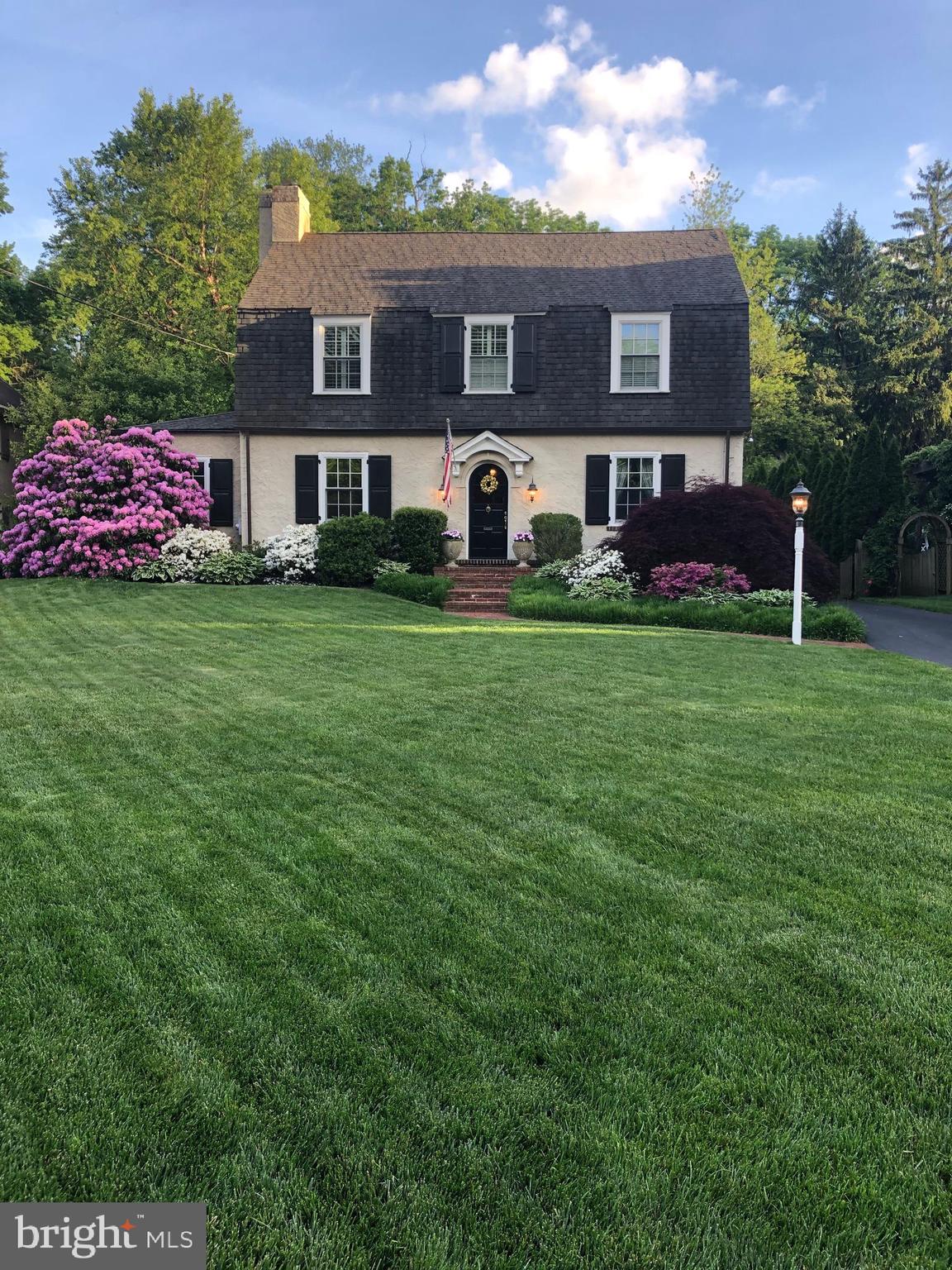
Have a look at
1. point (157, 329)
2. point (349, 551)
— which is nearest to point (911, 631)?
point (349, 551)

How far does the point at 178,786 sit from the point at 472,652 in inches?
193

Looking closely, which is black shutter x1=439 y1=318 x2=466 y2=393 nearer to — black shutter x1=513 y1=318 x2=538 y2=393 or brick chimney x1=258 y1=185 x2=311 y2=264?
black shutter x1=513 y1=318 x2=538 y2=393

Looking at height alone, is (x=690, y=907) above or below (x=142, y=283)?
below

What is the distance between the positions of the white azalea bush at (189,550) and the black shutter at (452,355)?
602 cm

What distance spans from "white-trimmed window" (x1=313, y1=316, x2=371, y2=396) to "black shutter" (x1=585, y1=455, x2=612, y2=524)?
5.27 meters

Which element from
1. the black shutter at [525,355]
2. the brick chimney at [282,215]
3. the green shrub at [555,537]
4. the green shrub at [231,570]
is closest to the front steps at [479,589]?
the green shrub at [555,537]

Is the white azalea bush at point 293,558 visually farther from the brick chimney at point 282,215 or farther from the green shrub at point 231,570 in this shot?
the brick chimney at point 282,215

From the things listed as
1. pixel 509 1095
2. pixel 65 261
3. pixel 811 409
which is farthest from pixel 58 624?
pixel 811 409

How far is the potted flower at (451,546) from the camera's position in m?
17.0

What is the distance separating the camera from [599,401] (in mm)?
17547

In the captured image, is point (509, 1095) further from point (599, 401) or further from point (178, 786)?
point (599, 401)

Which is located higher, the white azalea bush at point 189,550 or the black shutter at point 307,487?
the black shutter at point 307,487

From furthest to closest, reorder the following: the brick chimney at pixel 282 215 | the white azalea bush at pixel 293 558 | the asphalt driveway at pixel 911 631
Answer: the brick chimney at pixel 282 215
the white azalea bush at pixel 293 558
the asphalt driveway at pixel 911 631

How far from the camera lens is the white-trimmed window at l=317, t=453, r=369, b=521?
58.9 feet
